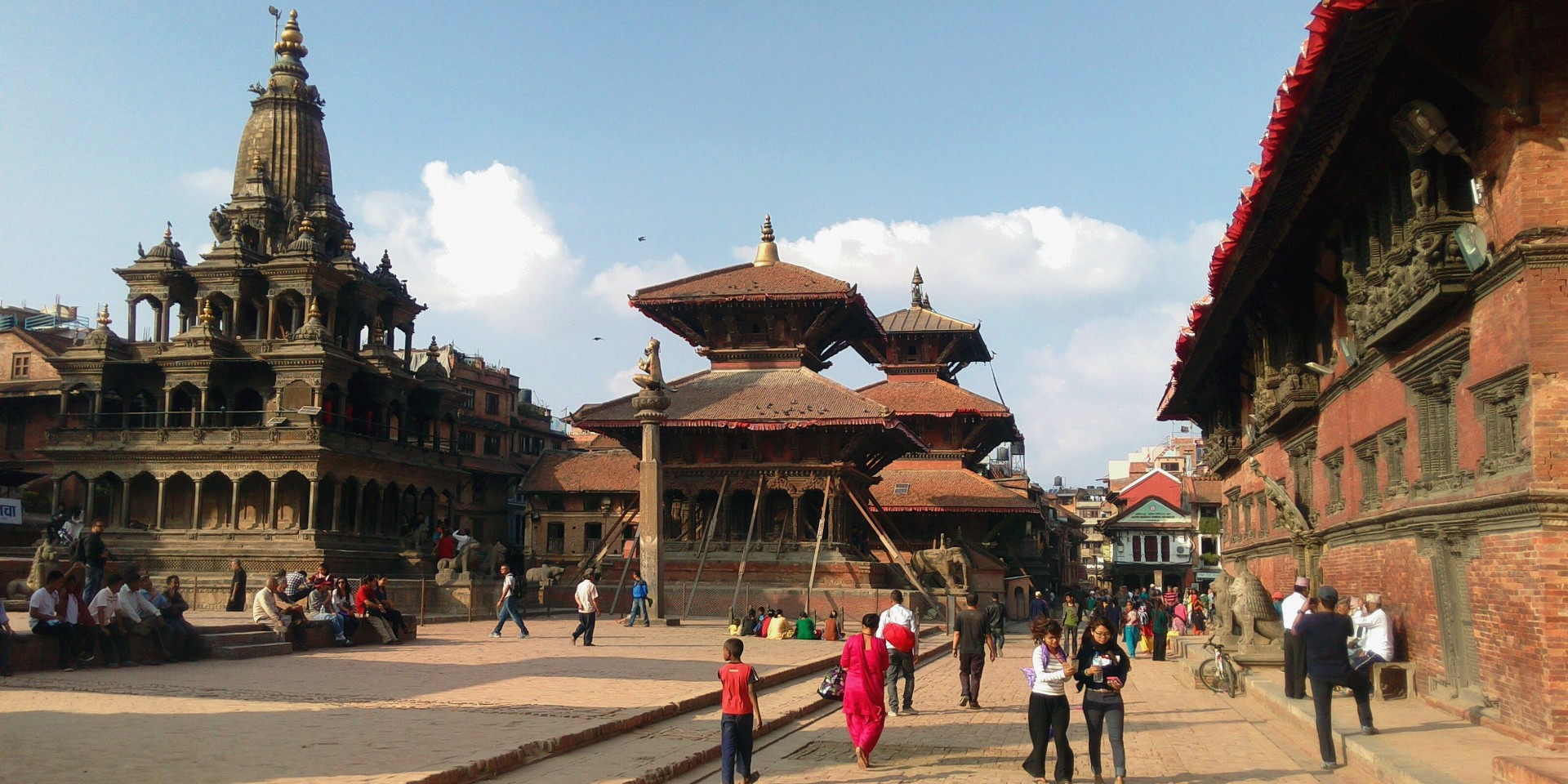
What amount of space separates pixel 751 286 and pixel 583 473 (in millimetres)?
23840

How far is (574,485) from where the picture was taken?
221 ft

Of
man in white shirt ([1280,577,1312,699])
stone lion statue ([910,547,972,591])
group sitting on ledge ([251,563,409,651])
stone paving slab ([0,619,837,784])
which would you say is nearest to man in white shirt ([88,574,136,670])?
stone paving slab ([0,619,837,784])

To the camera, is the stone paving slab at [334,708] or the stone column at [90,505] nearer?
the stone paving slab at [334,708]

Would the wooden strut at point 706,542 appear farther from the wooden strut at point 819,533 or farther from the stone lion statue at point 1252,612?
the stone lion statue at point 1252,612

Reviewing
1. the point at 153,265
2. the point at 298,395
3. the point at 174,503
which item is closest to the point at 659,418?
the point at 298,395

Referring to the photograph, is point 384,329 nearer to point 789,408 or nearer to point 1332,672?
point 789,408

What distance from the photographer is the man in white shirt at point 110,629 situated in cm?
1823

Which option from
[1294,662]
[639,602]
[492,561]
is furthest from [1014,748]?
[492,561]

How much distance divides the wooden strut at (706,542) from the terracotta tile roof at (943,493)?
34.2ft

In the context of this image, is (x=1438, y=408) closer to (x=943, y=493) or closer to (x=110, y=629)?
(x=110, y=629)

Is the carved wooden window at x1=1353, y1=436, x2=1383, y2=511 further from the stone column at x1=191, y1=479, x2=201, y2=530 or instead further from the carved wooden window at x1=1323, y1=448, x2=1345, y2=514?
the stone column at x1=191, y1=479, x2=201, y2=530

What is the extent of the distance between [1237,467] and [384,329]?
3743 cm

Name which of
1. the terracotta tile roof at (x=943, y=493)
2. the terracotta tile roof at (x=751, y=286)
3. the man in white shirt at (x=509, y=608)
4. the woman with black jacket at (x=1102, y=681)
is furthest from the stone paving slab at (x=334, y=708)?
the terracotta tile roof at (x=943, y=493)

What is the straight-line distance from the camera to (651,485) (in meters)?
29.6
